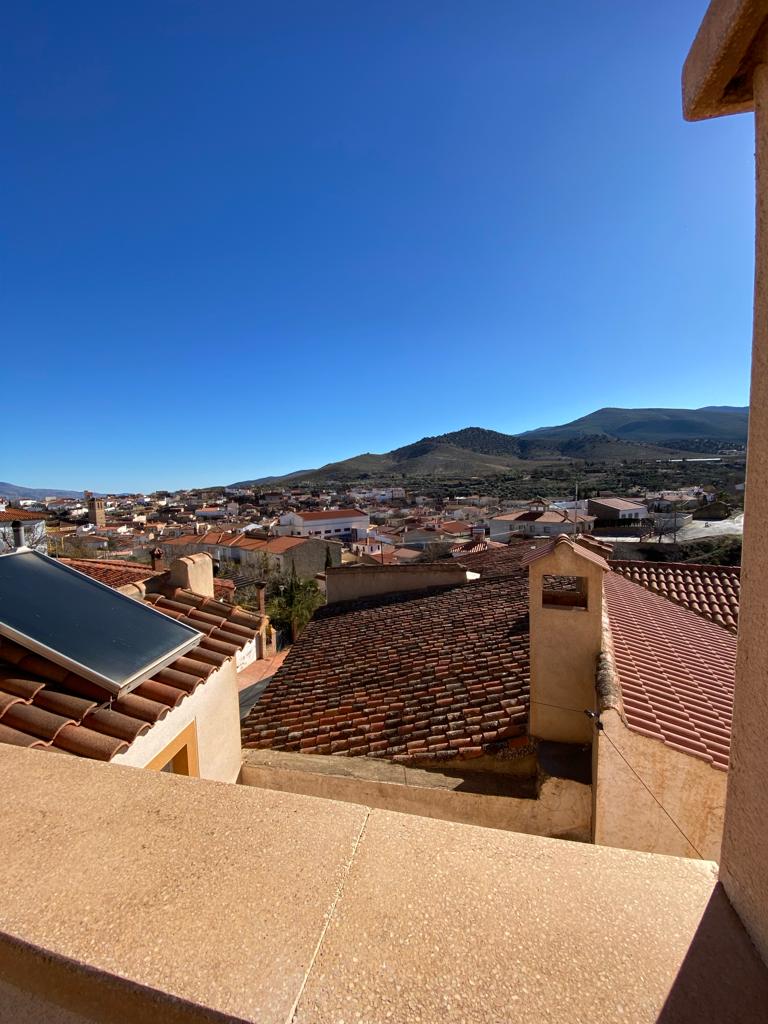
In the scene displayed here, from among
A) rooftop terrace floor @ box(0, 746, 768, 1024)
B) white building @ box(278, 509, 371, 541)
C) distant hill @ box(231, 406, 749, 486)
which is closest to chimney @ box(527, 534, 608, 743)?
rooftop terrace floor @ box(0, 746, 768, 1024)

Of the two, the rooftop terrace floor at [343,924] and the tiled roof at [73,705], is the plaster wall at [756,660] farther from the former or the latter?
the tiled roof at [73,705]

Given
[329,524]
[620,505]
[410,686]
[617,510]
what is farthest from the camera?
[329,524]

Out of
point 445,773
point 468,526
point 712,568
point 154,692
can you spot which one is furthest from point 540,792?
point 468,526

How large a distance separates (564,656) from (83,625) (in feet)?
11.1

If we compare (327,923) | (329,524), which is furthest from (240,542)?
(327,923)

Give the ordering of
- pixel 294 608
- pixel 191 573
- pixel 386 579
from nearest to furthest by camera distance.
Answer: pixel 191 573
pixel 386 579
pixel 294 608

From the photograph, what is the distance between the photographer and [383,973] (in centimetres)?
87

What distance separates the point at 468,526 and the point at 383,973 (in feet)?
161

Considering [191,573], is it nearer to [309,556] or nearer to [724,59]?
[724,59]

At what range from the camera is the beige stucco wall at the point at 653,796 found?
120 inches

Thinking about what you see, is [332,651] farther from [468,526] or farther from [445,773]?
[468,526]

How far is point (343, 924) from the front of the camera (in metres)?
0.95

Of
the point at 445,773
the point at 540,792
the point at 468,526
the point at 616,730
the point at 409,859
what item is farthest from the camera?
the point at 468,526

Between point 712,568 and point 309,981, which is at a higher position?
point 309,981
